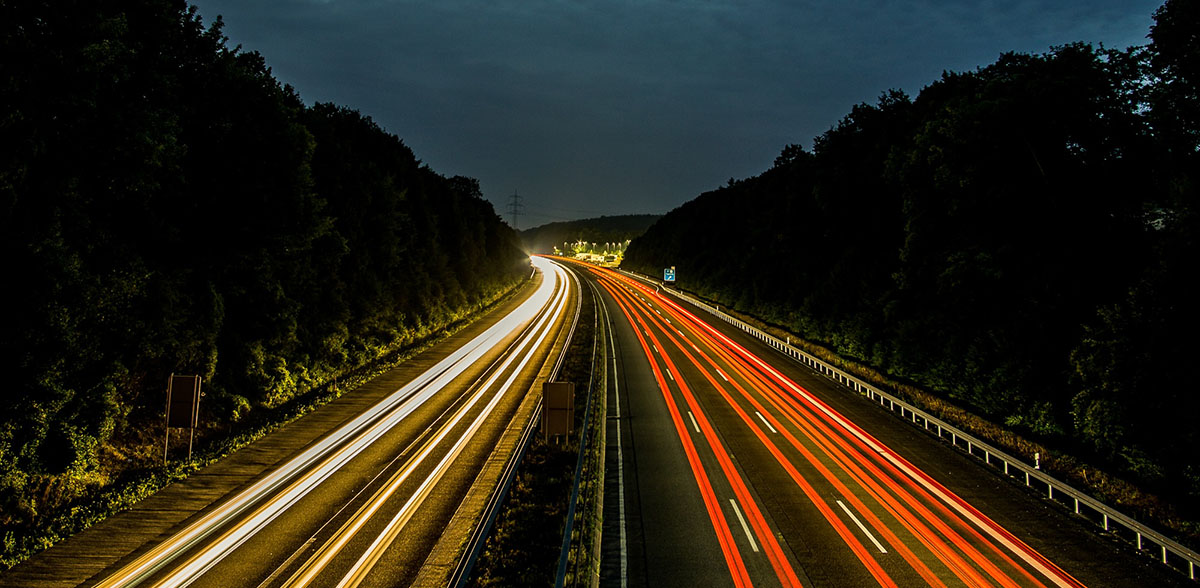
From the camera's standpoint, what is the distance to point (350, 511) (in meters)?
15.3

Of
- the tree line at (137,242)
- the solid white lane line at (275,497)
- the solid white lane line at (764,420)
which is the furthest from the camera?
the solid white lane line at (764,420)

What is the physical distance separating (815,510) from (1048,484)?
7338 mm

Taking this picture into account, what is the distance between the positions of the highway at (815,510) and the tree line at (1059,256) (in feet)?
15.3

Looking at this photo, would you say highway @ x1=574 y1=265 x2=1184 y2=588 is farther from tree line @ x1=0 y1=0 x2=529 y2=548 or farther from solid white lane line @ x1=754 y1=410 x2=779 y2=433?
tree line @ x1=0 y1=0 x2=529 y2=548

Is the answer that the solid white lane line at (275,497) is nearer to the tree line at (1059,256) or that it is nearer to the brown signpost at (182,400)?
the brown signpost at (182,400)

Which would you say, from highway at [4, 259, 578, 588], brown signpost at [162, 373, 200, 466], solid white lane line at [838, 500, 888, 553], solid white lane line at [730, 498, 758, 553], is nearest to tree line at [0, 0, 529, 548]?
brown signpost at [162, 373, 200, 466]

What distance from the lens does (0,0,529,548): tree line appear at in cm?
1338

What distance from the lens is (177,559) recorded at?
12438mm

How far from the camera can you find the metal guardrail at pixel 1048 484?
13.0m

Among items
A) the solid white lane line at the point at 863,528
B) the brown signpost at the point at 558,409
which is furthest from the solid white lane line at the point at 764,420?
the brown signpost at the point at 558,409

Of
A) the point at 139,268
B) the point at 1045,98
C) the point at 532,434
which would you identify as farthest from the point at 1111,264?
the point at 139,268

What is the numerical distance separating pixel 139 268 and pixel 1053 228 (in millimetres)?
33308

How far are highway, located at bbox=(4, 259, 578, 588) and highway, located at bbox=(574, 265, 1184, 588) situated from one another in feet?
15.2

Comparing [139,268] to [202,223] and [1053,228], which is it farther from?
[1053,228]
